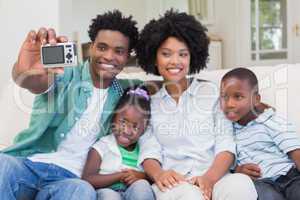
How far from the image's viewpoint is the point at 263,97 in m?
1.71

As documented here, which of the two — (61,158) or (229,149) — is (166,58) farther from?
(61,158)

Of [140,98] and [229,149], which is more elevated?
[140,98]

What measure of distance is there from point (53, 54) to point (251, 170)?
2.54ft

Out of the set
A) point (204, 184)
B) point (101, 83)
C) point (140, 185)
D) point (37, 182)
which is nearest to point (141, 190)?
point (140, 185)

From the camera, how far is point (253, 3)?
3.74 metres

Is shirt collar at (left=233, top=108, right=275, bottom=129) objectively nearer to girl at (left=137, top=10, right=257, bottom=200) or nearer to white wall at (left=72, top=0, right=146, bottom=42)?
girl at (left=137, top=10, right=257, bottom=200)

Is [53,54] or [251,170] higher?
[53,54]

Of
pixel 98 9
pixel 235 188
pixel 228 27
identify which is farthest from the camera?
pixel 98 9

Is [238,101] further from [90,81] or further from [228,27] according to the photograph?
[228,27]

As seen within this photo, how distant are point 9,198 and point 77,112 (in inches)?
16.8

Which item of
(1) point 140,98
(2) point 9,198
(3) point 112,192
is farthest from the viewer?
(1) point 140,98

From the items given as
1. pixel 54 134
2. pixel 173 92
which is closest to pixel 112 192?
pixel 54 134

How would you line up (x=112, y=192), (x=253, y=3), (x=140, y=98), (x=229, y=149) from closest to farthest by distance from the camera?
(x=112, y=192), (x=229, y=149), (x=140, y=98), (x=253, y=3)

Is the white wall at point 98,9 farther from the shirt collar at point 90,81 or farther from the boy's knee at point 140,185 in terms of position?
the boy's knee at point 140,185
